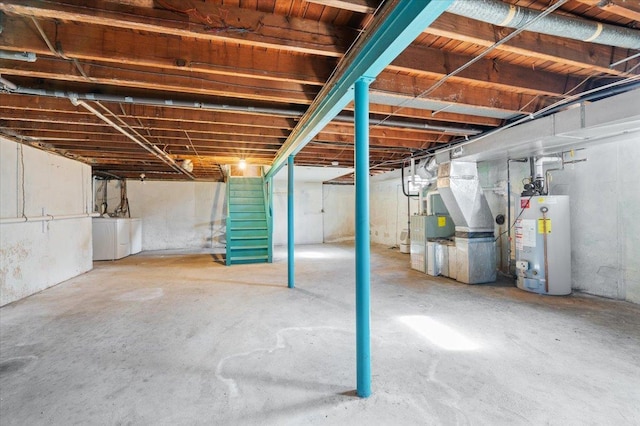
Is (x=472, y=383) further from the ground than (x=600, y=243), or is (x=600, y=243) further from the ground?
(x=600, y=243)

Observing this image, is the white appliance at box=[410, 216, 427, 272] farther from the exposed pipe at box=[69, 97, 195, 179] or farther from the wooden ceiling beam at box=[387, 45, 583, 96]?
the exposed pipe at box=[69, 97, 195, 179]

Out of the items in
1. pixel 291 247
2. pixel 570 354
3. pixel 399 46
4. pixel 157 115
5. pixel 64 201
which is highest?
pixel 157 115

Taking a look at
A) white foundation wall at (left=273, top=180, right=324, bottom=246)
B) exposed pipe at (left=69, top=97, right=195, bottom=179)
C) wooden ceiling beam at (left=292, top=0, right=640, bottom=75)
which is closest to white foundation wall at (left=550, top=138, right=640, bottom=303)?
wooden ceiling beam at (left=292, top=0, right=640, bottom=75)

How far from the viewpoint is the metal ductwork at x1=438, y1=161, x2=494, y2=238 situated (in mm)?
4445

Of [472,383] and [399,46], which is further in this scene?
[472,383]

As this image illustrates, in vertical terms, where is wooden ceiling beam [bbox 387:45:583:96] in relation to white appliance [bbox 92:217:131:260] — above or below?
above

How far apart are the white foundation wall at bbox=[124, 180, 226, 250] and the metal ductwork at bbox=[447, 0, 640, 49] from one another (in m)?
8.82

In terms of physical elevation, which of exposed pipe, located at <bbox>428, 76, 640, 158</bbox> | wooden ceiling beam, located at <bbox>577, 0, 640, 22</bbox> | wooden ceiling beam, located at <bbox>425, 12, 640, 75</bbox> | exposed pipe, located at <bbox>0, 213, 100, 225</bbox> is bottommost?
exposed pipe, located at <bbox>0, 213, 100, 225</bbox>

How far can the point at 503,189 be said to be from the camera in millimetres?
4895

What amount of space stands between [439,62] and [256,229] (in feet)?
16.4

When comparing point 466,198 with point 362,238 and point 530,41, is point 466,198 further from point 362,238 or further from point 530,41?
point 362,238

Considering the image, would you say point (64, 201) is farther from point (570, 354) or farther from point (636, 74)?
point (636, 74)

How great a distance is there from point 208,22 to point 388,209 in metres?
8.11

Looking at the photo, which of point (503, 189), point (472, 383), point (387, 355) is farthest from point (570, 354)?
point (503, 189)
